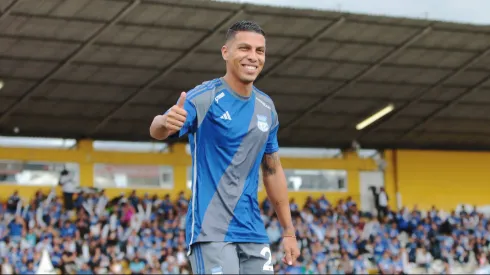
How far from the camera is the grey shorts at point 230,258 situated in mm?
5840

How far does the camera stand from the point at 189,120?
19.4 feet

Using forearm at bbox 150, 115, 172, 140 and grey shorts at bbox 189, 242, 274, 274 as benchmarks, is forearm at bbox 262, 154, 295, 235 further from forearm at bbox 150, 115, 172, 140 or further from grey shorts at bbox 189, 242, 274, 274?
forearm at bbox 150, 115, 172, 140

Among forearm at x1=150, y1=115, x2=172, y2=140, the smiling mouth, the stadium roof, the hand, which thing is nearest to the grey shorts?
the hand

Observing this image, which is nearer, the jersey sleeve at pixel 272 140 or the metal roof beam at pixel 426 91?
the jersey sleeve at pixel 272 140

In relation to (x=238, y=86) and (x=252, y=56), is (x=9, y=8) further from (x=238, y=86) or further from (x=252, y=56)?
(x=252, y=56)

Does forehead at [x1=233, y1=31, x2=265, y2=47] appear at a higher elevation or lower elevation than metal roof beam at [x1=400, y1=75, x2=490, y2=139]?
lower

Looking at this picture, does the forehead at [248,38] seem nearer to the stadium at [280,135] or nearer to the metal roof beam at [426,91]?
the stadium at [280,135]

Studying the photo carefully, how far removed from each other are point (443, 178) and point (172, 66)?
16981 mm

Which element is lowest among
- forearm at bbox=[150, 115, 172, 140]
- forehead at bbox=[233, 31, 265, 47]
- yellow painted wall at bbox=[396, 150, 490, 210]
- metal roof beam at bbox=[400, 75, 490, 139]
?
forearm at bbox=[150, 115, 172, 140]

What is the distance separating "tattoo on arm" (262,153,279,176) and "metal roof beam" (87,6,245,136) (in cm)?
2219

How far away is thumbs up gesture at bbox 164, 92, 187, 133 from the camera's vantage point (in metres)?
5.60

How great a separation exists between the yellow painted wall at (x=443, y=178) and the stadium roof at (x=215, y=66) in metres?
3.30

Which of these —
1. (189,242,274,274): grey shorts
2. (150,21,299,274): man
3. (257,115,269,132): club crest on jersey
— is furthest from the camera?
(257,115,269,132): club crest on jersey

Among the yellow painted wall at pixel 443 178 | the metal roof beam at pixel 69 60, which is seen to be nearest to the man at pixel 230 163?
the metal roof beam at pixel 69 60
